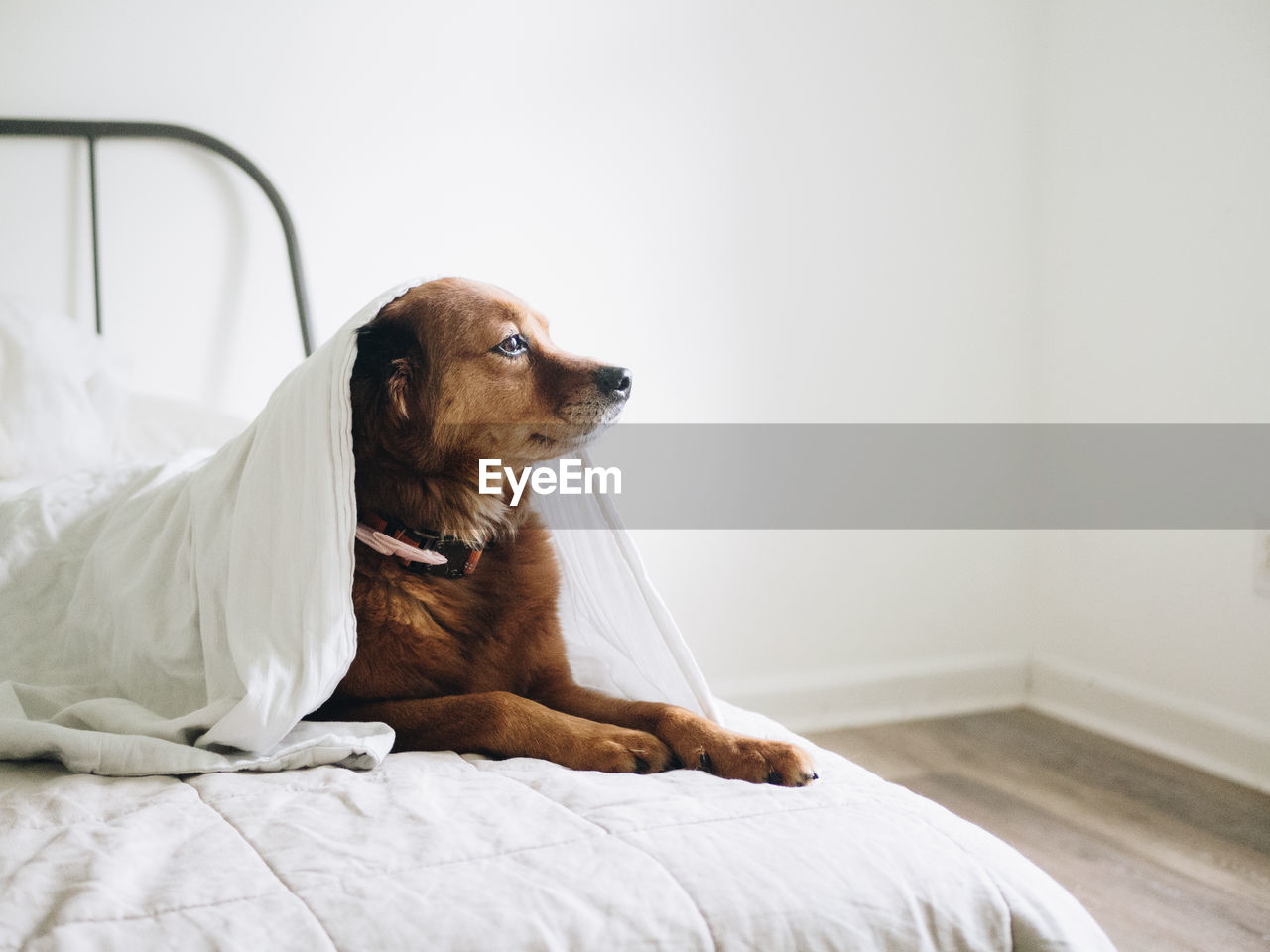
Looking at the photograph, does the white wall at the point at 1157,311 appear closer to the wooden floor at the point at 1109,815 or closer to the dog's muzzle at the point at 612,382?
the wooden floor at the point at 1109,815

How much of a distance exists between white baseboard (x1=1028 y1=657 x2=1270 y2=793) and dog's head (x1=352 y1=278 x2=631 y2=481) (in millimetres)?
1578

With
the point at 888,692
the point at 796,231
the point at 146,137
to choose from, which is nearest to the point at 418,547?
the point at 146,137

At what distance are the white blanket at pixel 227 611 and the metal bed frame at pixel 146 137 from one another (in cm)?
70

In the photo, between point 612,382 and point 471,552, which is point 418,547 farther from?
point 612,382

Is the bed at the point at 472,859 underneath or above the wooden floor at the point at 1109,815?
above

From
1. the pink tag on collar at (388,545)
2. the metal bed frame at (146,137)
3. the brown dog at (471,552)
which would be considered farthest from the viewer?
the metal bed frame at (146,137)

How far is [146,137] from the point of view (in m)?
1.87

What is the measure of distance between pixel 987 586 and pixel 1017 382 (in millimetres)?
538

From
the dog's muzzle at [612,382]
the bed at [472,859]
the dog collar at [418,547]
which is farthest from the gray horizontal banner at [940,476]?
the bed at [472,859]

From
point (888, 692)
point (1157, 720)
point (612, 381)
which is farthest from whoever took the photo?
point (888, 692)

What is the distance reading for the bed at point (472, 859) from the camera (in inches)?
24.2

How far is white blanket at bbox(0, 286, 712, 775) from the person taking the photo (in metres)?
0.93

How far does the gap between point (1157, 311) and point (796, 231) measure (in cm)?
82

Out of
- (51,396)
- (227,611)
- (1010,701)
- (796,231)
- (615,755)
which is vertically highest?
(796,231)
